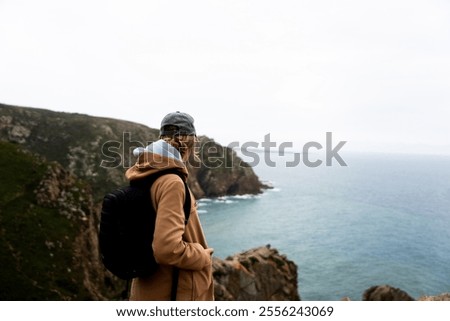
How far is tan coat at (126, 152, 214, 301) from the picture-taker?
3.45m

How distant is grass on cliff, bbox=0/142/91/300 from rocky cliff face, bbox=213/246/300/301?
12635mm

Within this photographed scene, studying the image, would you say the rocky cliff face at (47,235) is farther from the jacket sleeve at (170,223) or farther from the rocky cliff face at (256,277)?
the jacket sleeve at (170,223)

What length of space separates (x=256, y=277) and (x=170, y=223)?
1335 inches

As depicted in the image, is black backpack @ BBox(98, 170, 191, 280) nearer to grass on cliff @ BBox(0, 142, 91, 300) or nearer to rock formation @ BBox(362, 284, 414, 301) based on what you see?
grass on cliff @ BBox(0, 142, 91, 300)

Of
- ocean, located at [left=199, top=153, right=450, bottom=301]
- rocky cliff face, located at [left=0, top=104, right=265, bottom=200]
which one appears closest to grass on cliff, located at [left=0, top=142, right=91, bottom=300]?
ocean, located at [left=199, top=153, right=450, bottom=301]

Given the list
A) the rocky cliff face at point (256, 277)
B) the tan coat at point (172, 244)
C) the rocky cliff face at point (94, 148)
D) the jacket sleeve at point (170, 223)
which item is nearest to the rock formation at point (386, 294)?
the rocky cliff face at point (256, 277)

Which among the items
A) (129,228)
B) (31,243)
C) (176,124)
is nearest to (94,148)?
(31,243)

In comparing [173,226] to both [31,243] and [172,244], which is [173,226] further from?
[31,243]

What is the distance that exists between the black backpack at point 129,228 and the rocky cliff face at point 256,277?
25.1m

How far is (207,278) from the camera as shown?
4070 mm

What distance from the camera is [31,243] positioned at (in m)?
27.9
